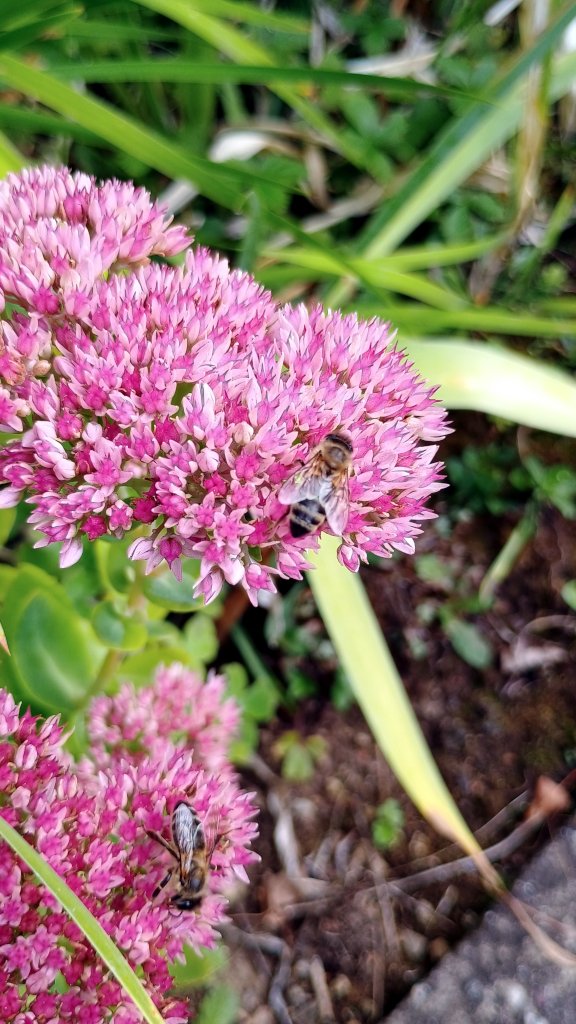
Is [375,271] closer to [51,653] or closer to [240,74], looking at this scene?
[240,74]

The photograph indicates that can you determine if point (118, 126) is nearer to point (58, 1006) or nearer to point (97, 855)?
point (97, 855)

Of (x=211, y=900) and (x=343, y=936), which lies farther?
(x=343, y=936)

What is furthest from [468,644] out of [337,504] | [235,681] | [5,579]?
[337,504]

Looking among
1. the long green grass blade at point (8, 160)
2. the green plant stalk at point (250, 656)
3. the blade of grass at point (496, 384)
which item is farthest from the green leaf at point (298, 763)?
the long green grass blade at point (8, 160)

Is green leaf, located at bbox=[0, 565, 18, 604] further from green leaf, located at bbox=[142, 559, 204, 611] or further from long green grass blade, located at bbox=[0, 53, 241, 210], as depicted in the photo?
long green grass blade, located at bbox=[0, 53, 241, 210]

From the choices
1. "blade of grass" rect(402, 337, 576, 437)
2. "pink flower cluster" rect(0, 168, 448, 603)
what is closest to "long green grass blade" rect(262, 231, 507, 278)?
"blade of grass" rect(402, 337, 576, 437)

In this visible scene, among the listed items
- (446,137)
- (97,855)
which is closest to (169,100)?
(446,137)
